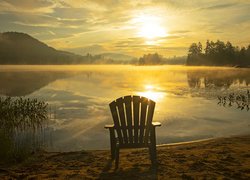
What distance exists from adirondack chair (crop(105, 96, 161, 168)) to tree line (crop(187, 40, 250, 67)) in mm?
89947

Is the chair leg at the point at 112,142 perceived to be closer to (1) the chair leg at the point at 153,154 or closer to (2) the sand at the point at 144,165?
(2) the sand at the point at 144,165

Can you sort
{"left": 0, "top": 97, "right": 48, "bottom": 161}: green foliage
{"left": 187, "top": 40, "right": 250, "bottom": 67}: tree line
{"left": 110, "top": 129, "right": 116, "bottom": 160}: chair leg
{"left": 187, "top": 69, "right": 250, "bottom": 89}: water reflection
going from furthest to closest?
{"left": 187, "top": 40, "right": 250, "bottom": 67}: tree line, {"left": 187, "top": 69, "right": 250, "bottom": 89}: water reflection, {"left": 0, "top": 97, "right": 48, "bottom": 161}: green foliage, {"left": 110, "top": 129, "right": 116, "bottom": 160}: chair leg

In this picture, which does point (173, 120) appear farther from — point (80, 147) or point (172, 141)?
point (80, 147)

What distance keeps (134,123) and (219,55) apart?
99971 millimetres

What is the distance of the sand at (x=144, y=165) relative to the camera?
637 cm

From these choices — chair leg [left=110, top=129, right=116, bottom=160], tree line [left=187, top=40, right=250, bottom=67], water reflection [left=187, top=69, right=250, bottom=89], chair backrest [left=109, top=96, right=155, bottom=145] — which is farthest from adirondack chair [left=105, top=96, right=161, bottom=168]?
tree line [left=187, top=40, right=250, bottom=67]

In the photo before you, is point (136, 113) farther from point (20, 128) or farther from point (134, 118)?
point (20, 128)

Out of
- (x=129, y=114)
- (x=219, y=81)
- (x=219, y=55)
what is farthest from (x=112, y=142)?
(x=219, y=55)

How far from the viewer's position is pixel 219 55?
101562mm

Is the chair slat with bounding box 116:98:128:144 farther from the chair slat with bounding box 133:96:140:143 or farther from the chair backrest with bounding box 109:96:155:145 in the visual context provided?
the chair slat with bounding box 133:96:140:143

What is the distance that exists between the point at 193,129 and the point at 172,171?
627 cm

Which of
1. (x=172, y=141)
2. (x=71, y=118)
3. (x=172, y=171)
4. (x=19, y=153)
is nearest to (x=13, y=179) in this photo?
(x=19, y=153)

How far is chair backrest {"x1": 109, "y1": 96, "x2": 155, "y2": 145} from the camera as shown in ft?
22.8

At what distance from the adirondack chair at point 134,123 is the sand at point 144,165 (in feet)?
1.74
